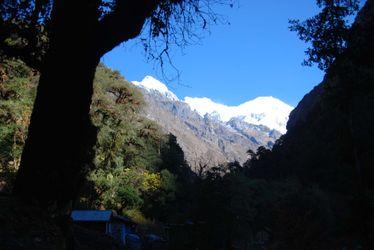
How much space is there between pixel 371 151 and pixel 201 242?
90.7 feet

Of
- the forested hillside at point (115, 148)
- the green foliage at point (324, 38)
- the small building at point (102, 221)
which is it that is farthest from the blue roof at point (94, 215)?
the green foliage at point (324, 38)

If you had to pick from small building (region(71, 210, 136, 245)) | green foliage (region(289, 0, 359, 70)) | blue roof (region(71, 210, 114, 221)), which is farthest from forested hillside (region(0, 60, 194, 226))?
green foliage (region(289, 0, 359, 70))

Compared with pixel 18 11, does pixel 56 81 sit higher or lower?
lower

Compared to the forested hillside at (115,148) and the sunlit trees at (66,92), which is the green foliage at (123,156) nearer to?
the forested hillside at (115,148)

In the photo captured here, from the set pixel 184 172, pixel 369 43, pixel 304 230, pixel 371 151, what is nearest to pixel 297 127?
pixel 184 172

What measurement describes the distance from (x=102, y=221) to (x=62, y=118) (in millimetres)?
30134

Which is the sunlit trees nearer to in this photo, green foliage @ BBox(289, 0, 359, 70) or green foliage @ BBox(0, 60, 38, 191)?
green foliage @ BBox(289, 0, 359, 70)

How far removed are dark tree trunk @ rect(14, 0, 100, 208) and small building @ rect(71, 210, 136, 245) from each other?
2821cm

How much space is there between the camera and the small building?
104ft

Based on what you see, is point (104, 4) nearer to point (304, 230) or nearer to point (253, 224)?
point (304, 230)

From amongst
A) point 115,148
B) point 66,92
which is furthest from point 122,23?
point 115,148

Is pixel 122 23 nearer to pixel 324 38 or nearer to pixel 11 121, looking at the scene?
pixel 324 38

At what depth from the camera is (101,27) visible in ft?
13.5

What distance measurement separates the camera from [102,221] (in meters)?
32.3
